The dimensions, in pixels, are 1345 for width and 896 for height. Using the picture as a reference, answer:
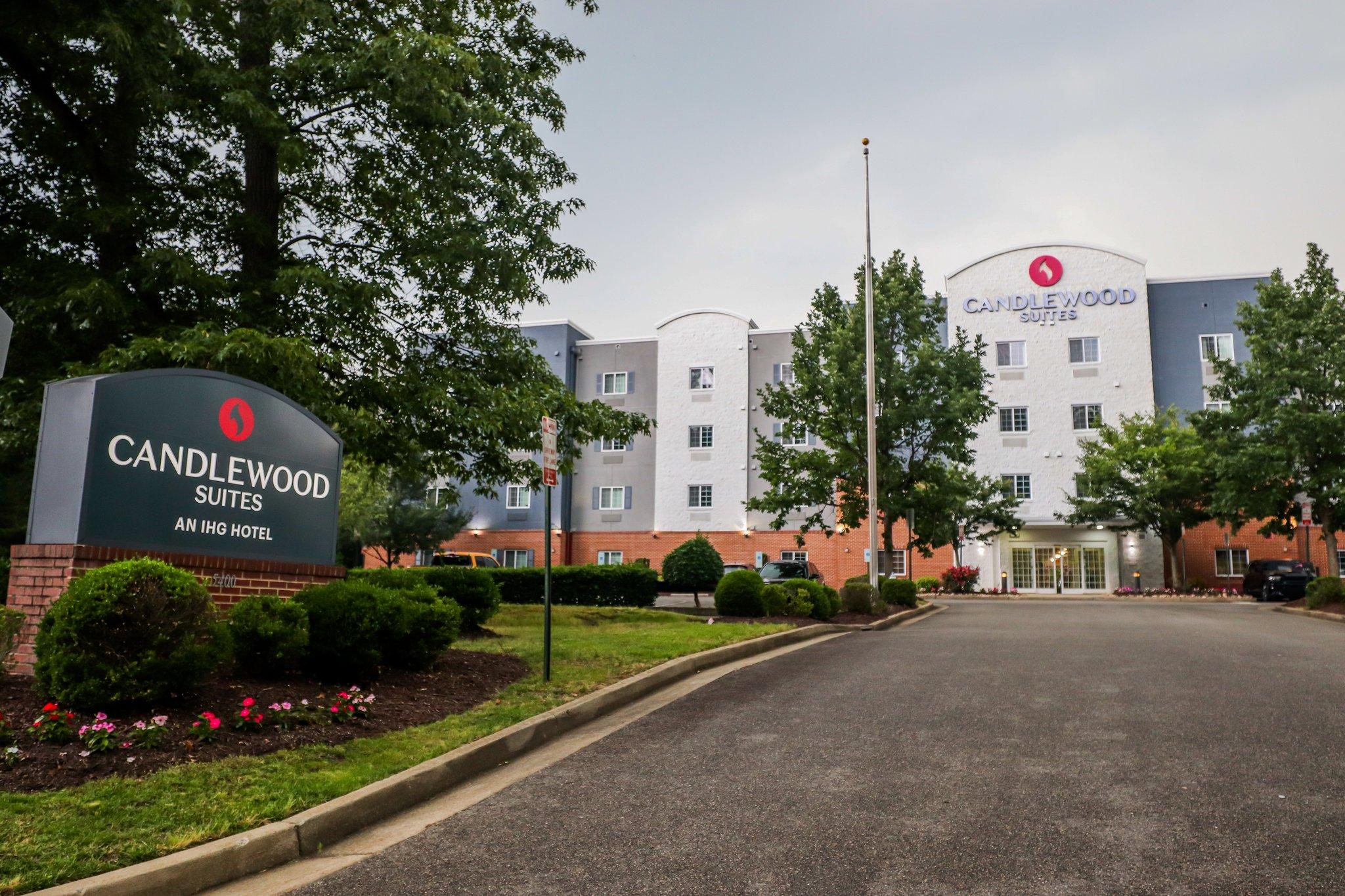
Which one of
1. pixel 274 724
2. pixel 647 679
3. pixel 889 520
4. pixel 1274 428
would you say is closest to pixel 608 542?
pixel 889 520

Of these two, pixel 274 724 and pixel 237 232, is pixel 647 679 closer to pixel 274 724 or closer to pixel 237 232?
pixel 274 724

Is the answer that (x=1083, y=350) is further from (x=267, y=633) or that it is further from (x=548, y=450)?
(x=267, y=633)

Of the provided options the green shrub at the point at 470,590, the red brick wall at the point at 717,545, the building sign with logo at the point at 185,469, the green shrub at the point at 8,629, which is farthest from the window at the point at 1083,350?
the green shrub at the point at 8,629

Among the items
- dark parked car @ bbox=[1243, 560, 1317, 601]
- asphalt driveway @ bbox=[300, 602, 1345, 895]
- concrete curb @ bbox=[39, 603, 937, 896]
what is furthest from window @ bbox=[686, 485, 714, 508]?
concrete curb @ bbox=[39, 603, 937, 896]

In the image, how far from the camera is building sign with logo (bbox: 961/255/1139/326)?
45.3m

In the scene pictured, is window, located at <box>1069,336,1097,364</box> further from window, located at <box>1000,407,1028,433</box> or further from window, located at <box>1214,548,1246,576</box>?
window, located at <box>1214,548,1246,576</box>

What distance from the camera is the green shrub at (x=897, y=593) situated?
2456cm

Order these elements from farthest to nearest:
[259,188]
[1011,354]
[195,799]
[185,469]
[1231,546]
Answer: [1011,354], [1231,546], [259,188], [185,469], [195,799]

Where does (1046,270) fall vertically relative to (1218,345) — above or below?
above

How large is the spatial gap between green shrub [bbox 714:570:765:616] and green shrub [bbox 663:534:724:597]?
19.6ft

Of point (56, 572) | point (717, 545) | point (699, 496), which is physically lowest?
point (56, 572)

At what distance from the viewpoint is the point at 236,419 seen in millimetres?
8594

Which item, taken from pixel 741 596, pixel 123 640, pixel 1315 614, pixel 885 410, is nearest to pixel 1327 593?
pixel 1315 614

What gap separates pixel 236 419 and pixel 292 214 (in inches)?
296
